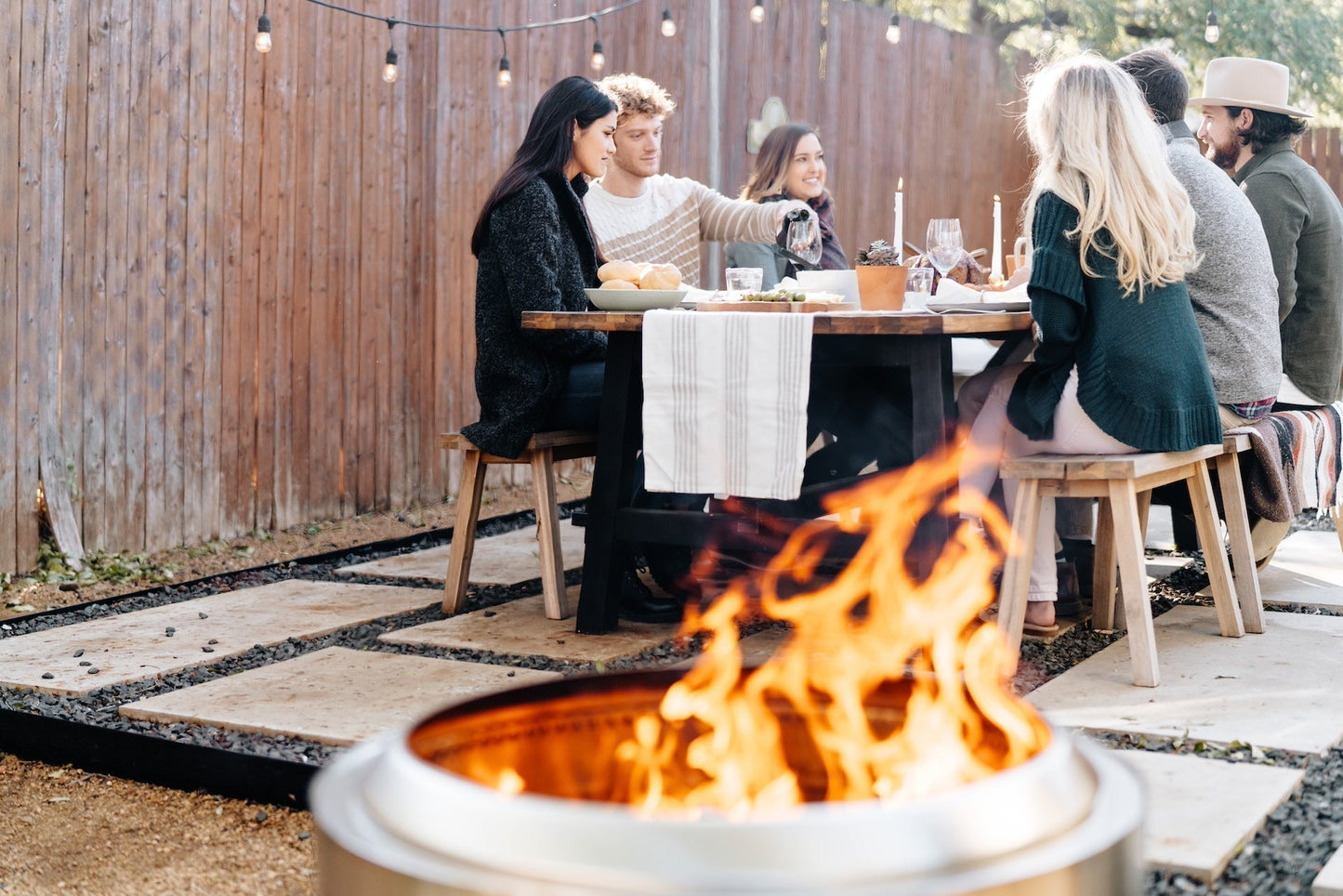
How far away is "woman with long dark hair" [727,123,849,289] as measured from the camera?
5.43 m

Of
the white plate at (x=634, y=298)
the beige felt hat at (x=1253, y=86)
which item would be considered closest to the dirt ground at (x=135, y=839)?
the white plate at (x=634, y=298)

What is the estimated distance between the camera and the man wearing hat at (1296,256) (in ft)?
13.8

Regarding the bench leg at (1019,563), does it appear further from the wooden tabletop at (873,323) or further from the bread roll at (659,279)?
the bread roll at (659,279)

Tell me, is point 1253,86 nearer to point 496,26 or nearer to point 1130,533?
point 1130,533

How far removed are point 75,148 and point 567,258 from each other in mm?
1738

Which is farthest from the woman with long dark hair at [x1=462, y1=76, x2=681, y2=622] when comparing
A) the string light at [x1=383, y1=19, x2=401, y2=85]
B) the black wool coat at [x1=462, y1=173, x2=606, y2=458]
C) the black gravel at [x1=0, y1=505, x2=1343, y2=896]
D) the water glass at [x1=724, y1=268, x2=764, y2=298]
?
the string light at [x1=383, y1=19, x2=401, y2=85]

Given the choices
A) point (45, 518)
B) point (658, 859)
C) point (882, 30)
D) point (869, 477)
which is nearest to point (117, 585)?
point (45, 518)

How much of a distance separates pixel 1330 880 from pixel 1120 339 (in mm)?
1532

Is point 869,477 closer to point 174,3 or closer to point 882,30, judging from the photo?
point 174,3

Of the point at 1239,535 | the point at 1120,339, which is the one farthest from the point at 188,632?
the point at 1239,535

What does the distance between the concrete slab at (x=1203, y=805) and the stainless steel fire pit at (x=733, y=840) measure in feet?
2.46

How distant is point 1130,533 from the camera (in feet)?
10.2

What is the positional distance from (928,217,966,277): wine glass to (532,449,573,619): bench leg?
117cm

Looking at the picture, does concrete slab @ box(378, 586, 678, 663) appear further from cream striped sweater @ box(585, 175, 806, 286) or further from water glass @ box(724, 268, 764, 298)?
cream striped sweater @ box(585, 175, 806, 286)
